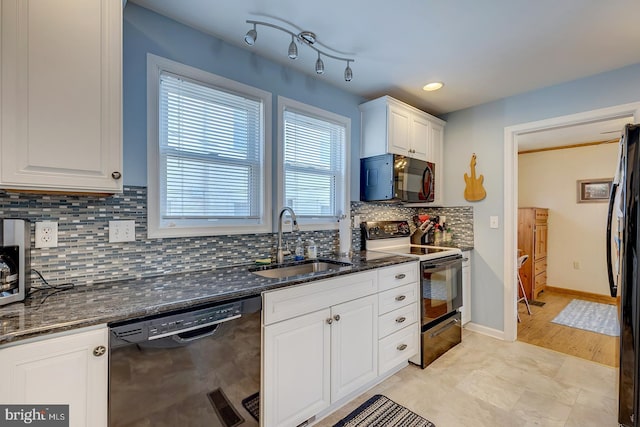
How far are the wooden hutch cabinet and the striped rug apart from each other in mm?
3411

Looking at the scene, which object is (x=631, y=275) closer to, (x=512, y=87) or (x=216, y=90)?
(x=512, y=87)

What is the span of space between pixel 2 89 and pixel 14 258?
2.12ft

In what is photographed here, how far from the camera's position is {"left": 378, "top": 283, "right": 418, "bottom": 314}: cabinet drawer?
2.13 meters

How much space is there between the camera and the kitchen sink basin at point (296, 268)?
6.57 feet

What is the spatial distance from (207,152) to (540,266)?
5.03m

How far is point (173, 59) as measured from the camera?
5.83 feet

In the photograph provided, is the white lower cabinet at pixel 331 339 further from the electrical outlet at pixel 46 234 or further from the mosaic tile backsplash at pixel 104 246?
the electrical outlet at pixel 46 234

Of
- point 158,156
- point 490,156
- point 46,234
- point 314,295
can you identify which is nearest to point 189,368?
point 314,295

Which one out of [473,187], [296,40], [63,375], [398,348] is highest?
[296,40]

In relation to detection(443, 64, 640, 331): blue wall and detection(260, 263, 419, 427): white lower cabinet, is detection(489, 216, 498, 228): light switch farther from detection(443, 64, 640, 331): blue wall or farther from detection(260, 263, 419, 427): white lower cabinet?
detection(260, 263, 419, 427): white lower cabinet

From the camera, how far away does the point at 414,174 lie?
2.96 m

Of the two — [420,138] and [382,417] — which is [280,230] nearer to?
[382,417]

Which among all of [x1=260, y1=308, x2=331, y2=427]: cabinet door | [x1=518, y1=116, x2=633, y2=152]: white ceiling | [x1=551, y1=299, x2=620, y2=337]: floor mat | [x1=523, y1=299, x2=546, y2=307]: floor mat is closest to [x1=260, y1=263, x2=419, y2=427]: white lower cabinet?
[x1=260, y1=308, x2=331, y2=427]: cabinet door

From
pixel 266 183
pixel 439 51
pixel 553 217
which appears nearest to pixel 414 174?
pixel 439 51
